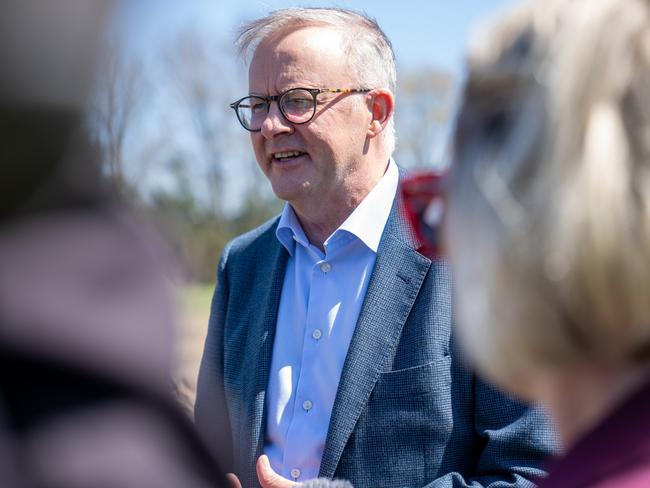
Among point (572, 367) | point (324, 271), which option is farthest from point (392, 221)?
point (572, 367)

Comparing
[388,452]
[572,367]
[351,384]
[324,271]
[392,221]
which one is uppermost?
[572,367]

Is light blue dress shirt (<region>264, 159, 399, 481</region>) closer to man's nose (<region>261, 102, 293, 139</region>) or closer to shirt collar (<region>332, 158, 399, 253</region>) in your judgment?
shirt collar (<region>332, 158, 399, 253</region>)

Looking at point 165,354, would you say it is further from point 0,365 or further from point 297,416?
point 297,416

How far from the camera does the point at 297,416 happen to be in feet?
8.51

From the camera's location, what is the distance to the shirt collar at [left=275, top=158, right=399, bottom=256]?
2.77m

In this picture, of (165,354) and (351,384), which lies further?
(351,384)

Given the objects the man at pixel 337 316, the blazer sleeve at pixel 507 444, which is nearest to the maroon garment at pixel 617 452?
the man at pixel 337 316

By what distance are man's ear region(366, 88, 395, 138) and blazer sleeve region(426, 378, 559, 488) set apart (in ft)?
3.88

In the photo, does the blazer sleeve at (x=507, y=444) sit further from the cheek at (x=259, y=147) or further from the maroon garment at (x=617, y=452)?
the maroon garment at (x=617, y=452)

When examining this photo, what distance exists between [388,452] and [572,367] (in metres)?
1.53

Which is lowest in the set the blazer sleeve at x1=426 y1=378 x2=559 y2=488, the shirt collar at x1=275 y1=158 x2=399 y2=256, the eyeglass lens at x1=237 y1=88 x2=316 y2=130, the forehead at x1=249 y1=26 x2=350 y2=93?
the blazer sleeve at x1=426 y1=378 x2=559 y2=488

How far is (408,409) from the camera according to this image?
2.41 meters

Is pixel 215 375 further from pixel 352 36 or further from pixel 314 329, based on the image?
pixel 352 36

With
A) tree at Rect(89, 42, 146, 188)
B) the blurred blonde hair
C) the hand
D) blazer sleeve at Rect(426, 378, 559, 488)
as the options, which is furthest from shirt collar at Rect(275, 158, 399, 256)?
the blurred blonde hair
